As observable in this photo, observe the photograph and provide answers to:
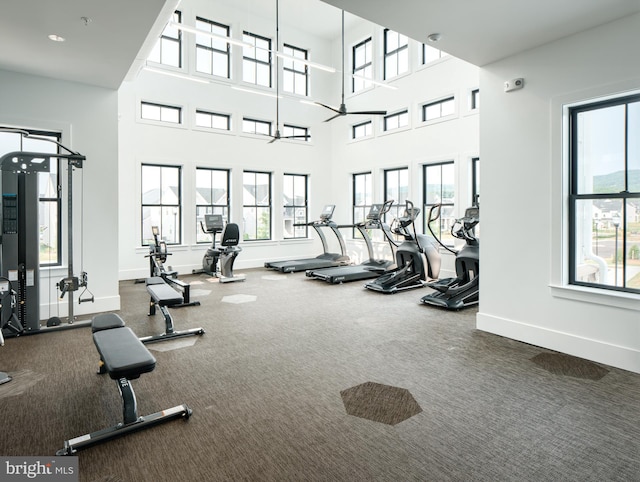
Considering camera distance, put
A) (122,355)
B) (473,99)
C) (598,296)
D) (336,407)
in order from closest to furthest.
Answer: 1. (122,355)
2. (336,407)
3. (598,296)
4. (473,99)

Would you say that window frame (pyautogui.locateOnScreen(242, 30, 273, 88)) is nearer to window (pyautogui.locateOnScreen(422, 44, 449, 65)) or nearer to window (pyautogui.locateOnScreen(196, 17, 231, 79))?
window (pyautogui.locateOnScreen(196, 17, 231, 79))

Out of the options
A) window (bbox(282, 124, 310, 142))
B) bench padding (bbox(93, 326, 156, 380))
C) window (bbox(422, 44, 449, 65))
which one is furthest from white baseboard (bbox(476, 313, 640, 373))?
window (bbox(282, 124, 310, 142))

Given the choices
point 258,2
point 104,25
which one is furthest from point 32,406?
point 258,2

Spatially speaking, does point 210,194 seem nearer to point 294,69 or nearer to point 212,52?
point 212,52

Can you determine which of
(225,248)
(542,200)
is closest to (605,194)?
(542,200)

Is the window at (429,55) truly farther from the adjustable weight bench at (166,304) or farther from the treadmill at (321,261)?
the adjustable weight bench at (166,304)

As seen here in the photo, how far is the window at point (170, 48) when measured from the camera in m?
8.55

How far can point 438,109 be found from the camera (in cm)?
826

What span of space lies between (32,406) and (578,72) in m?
5.12

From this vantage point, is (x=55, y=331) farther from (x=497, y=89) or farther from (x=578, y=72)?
(x=578, y=72)

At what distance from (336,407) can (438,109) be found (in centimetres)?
727

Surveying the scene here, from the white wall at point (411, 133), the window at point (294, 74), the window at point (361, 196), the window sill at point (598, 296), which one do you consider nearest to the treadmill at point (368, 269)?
the white wall at point (411, 133)

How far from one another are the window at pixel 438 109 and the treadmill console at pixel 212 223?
4.95 m

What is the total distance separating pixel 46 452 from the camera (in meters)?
2.15
